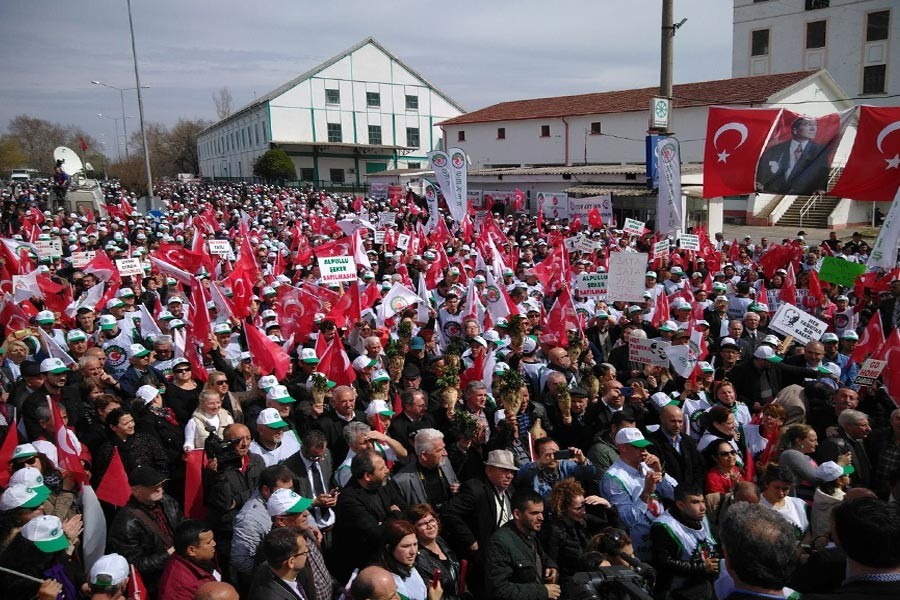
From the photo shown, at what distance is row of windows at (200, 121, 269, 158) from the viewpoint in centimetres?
5931

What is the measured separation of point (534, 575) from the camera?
3766 mm

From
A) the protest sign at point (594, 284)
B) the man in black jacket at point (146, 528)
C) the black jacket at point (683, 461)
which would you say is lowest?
the black jacket at point (683, 461)

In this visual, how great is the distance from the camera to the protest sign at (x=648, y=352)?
25.4 feet

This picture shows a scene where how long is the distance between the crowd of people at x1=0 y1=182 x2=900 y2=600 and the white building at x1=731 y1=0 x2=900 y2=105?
37731mm

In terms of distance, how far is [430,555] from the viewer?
386cm

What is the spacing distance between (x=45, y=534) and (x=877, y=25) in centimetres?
4932

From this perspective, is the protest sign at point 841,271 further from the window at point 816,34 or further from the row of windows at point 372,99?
the row of windows at point 372,99

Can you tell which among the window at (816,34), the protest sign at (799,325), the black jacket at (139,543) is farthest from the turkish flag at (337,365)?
the window at (816,34)

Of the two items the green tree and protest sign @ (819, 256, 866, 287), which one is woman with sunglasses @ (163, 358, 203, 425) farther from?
the green tree

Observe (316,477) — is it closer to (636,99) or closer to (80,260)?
(80,260)

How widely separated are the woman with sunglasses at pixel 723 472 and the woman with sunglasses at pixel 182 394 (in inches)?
177

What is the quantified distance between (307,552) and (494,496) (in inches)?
53.8

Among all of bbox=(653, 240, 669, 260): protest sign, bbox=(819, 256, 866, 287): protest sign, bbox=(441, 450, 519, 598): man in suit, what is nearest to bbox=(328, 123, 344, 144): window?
bbox=(653, 240, 669, 260): protest sign

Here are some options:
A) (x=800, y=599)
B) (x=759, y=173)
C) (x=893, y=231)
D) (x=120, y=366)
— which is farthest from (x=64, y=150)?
(x=800, y=599)
